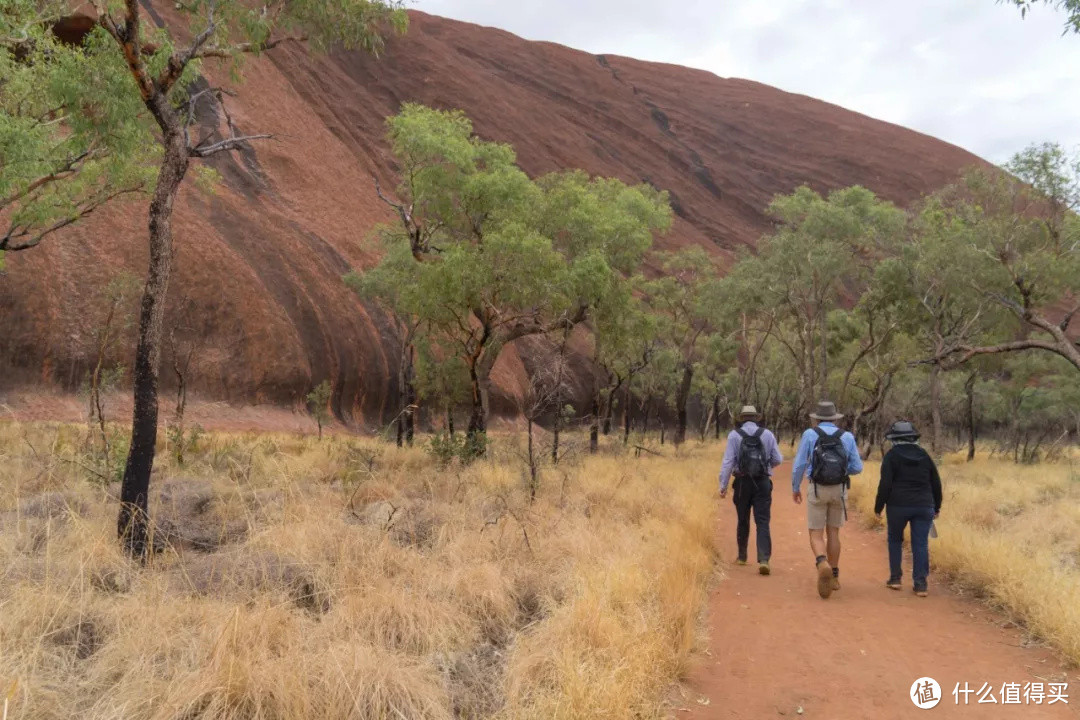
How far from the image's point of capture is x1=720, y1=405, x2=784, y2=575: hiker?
7855 millimetres

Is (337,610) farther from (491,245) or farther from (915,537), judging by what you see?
(491,245)

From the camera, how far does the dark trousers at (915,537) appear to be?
21.9 ft

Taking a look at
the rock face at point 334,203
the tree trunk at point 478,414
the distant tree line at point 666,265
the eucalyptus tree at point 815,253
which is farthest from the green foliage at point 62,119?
the eucalyptus tree at point 815,253

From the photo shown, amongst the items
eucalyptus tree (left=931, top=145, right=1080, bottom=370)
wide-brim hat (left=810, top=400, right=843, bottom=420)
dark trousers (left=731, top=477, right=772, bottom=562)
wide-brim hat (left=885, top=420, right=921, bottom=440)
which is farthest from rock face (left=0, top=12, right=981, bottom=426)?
eucalyptus tree (left=931, top=145, right=1080, bottom=370)

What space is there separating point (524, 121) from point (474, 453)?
54981mm

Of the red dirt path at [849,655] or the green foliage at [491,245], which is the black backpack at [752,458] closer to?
the red dirt path at [849,655]

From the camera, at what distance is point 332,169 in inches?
1499

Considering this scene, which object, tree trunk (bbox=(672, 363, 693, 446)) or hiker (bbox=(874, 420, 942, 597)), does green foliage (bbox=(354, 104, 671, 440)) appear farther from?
hiker (bbox=(874, 420, 942, 597))

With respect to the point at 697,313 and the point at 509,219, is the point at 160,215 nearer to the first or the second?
the point at 509,219

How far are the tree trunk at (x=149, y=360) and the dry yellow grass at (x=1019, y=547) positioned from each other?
7.26m

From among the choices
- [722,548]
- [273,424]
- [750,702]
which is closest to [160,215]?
[750,702]

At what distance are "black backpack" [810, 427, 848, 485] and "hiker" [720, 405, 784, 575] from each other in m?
0.68

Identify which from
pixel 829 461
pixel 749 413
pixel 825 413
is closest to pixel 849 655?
pixel 829 461

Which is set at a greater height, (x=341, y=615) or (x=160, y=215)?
(x=160, y=215)
